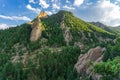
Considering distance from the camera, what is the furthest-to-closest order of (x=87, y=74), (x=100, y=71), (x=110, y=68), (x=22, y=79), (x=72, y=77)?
(x=22, y=79) → (x=72, y=77) → (x=87, y=74) → (x=100, y=71) → (x=110, y=68)

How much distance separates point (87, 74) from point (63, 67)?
4969cm

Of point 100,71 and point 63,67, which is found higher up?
point 100,71

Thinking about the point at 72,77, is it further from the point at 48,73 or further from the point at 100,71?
the point at 100,71

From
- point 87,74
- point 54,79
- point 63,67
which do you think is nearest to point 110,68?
point 87,74

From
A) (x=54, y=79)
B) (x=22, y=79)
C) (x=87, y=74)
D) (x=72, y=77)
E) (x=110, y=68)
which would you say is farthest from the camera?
(x=22, y=79)

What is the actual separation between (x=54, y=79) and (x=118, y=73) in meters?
156

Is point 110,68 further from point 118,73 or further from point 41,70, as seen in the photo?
point 41,70

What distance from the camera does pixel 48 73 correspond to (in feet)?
639

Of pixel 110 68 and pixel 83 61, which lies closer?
pixel 110 68

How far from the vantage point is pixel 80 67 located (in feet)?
560

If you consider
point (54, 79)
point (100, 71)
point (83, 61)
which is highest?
point (100, 71)

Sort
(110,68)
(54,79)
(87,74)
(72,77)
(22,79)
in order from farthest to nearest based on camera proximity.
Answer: (22,79), (54,79), (72,77), (87,74), (110,68)

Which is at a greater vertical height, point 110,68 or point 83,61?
point 110,68

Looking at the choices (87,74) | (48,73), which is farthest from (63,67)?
(87,74)
